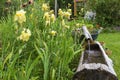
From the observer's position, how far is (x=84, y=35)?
18.5 feet

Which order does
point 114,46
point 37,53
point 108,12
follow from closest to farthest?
1. point 37,53
2. point 114,46
3. point 108,12

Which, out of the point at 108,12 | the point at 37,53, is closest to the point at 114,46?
the point at 108,12

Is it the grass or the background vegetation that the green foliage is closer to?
the grass

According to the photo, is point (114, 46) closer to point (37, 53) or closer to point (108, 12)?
point (108, 12)

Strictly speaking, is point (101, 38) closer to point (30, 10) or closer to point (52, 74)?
point (30, 10)

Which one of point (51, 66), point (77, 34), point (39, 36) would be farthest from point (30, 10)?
point (51, 66)

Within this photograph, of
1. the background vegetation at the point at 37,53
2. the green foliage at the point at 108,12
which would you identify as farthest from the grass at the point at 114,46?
the green foliage at the point at 108,12

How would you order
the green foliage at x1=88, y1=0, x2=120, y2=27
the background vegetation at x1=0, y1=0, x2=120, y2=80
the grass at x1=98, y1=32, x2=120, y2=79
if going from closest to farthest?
the background vegetation at x1=0, y1=0, x2=120, y2=80
the grass at x1=98, y1=32, x2=120, y2=79
the green foliage at x1=88, y1=0, x2=120, y2=27

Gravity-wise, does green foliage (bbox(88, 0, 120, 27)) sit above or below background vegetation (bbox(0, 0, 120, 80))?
below

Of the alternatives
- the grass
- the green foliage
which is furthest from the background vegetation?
the green foliage

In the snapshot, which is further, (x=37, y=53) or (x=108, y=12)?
(x=108, y=12)

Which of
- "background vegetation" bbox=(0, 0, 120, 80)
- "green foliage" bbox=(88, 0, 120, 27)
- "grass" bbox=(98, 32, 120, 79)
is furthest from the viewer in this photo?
"green foliage" bbox=(88, 0, 120, 27)

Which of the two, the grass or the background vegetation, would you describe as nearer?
the background vegetation

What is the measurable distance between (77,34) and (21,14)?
2.35 meters
